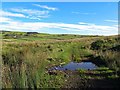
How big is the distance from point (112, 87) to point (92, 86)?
1.85 feet

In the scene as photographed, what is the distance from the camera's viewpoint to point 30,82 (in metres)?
7.89

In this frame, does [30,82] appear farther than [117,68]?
No

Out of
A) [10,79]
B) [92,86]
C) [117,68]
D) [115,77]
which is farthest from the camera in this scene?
[117,68]

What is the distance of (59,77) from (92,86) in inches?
74.8

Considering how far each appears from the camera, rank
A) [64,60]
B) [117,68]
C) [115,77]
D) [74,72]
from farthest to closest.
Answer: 1. [64,60]
2. [74,72]
3. [117,68]
4. [115,77]

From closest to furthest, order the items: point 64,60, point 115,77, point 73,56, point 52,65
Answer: point 115,77 < point 52,65 < point 64,60 < point 73,56

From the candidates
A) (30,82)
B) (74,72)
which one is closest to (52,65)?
(74,72)

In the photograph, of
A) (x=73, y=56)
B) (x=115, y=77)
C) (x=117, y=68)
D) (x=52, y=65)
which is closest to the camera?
(x=115, y=77)

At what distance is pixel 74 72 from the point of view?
1178cm

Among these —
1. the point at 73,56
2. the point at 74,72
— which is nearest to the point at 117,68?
the point at 74,72

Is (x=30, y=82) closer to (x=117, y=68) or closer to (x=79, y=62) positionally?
(x=117, y=68)

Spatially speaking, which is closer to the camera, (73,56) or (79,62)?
(79,62)

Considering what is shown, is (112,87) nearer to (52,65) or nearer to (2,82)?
(2,82)

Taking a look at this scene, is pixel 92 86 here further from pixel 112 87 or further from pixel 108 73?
pixel 108 73
